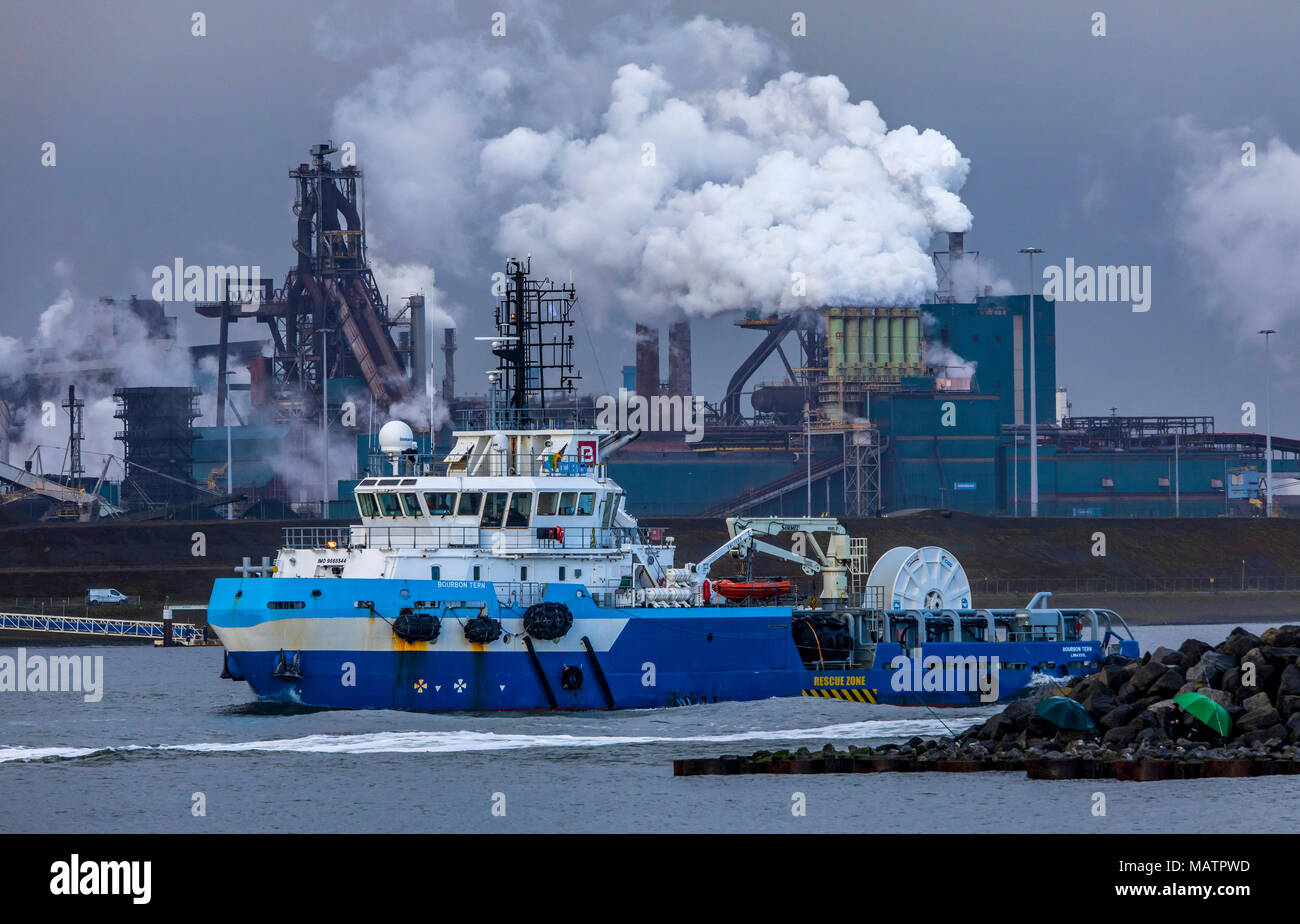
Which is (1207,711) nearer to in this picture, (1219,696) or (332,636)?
(1219,696)

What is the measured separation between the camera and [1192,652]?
4731 centimetres

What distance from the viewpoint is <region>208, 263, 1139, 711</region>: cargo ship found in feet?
149

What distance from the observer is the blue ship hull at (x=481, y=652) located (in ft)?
148

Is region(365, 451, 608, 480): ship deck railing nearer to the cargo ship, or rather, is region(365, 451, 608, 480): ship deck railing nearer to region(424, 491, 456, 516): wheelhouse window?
the cargo ship

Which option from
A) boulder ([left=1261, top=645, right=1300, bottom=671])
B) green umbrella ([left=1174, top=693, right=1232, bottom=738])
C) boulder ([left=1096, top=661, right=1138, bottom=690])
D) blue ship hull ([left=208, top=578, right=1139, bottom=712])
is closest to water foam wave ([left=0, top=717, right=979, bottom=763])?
blue ship hull ([left=208, top=578, right=1139, bottom=712])

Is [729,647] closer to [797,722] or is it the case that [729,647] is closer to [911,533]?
[797,722]

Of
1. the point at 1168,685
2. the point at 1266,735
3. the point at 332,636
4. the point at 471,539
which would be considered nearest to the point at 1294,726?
the point at 1266,735

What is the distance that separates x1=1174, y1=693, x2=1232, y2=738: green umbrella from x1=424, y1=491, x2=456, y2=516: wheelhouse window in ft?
60.0

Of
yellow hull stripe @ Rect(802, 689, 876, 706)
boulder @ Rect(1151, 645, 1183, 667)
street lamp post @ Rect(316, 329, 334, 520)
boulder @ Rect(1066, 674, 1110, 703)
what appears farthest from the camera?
street lamp post @ Rect(316, 329, 334, 520)

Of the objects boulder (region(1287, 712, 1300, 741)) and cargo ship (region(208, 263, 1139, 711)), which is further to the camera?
cargo ship (region(208, 263, 1139, 711))

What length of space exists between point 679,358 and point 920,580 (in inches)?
2411

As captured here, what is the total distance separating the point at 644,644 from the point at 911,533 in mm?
60307

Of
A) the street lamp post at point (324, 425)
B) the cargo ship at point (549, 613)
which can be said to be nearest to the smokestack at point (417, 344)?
the street lamp post at point (324, 425)

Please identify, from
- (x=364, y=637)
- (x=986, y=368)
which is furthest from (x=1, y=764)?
(x=986, y=368)
